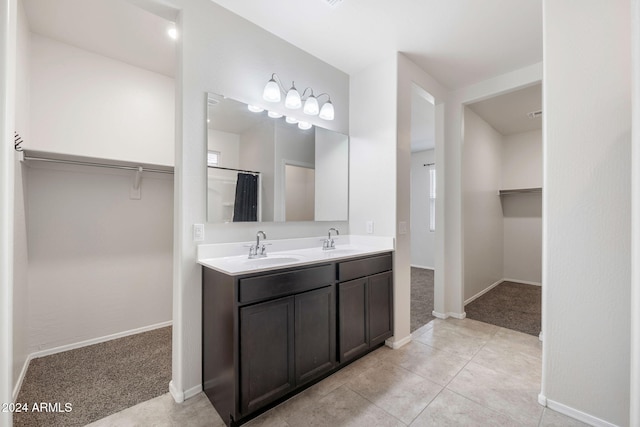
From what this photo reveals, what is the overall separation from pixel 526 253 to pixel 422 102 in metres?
3.53

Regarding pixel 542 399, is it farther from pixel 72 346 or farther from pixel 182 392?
pixel 72 346

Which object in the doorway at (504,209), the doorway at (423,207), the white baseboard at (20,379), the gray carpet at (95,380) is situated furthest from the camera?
the doorway at (423,207)

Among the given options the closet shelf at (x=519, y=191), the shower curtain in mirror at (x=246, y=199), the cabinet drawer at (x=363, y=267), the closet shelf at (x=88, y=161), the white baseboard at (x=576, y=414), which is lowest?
the white baseboard at (x=576, y=414)

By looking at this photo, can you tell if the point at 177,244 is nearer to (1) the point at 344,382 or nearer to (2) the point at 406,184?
(1) the point at 344,382

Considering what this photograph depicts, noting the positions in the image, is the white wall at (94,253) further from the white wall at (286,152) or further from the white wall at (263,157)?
the white wall at (286,152)

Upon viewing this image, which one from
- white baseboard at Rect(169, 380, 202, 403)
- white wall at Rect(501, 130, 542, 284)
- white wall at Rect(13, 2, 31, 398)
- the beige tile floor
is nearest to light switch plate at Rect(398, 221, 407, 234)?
the beige tile floor

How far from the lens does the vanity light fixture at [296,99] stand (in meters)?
2.23

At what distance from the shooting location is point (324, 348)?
1.94 m

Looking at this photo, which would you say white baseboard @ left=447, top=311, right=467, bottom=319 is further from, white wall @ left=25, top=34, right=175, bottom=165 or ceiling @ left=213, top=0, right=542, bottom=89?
white wall @ left=25, top=34, right=175, bottom=165

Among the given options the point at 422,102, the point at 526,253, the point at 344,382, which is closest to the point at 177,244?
→ the point at 344,382

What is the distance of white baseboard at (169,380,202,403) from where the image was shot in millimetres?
1769

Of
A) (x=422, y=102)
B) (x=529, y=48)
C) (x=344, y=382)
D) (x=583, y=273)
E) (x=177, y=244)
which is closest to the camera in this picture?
(x=583, y=273)

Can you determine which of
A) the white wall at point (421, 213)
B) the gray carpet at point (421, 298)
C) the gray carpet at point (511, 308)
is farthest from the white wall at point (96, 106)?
the white wall at point (421, 213)

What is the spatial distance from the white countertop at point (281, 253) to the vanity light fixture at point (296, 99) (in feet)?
3.96
